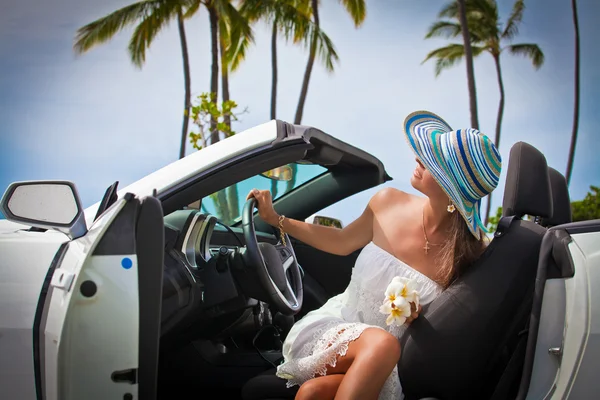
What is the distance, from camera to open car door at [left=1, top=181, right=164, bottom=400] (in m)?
1.75

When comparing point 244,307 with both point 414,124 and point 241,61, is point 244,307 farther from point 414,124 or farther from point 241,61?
point 241,61

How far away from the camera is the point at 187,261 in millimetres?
2420

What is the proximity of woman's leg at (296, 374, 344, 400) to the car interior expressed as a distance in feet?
0.75

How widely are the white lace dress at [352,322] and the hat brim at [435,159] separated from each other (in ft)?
0.90

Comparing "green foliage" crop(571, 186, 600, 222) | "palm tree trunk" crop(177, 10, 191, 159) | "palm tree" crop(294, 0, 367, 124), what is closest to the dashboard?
"green foliage" crop(571, 186, 600, 222)

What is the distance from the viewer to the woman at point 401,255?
7.27 ft

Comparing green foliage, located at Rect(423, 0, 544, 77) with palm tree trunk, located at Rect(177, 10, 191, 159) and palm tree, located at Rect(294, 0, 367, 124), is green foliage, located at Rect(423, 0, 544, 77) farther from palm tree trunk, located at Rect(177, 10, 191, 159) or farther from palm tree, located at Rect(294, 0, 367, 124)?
palm tree trunk, located at Rect(177, 10, 191, 159)

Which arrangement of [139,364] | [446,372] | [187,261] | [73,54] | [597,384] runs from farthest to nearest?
1. [73,54]
2. [187,261]
3. [446,372]
4. [597,384]
5. [139,364]

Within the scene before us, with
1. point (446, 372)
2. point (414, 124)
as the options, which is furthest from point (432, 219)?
point (446, 372)

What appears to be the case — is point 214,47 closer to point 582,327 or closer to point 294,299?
point 294,299

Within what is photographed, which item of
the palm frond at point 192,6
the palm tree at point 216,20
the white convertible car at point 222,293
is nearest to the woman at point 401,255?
the white convertible car at point 222,293

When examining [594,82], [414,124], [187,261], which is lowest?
[187,261]

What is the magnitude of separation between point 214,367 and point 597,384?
149 centimetres

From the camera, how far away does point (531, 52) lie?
18.8 metres
